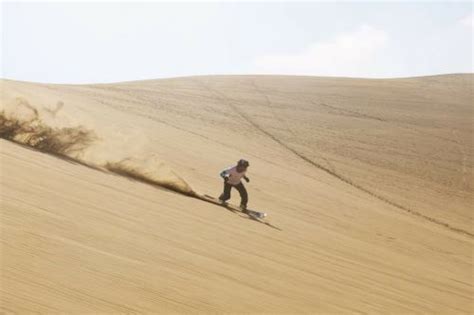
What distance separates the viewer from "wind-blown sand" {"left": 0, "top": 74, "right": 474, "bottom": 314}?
477cm

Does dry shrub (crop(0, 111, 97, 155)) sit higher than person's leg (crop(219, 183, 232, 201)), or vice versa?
dry shrub (crop(0, 111, 97, 155))

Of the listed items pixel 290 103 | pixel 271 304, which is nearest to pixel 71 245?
pixel 271 304

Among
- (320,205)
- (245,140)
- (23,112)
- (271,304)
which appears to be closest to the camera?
(271,304)

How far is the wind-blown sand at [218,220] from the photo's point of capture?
188 inches

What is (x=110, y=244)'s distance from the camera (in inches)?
213

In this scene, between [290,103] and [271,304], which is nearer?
[271,304]

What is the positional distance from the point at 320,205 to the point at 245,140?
8.63 meters

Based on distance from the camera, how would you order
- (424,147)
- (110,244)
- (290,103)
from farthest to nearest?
(290,103) → (424,147) → (110,244)

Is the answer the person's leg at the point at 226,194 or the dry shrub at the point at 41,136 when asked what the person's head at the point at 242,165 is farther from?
the dry shrub at the point at 41,136

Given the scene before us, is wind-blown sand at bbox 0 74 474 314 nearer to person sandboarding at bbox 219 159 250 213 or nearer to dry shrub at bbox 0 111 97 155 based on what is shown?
dry shrub at bbox 0 111 97 155

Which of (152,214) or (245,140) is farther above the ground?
(245,140)

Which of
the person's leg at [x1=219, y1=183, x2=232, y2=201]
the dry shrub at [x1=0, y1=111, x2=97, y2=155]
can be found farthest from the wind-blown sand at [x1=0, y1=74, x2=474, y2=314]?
the person's leg at [x1=219, y1=183, x2=232, y2=201]

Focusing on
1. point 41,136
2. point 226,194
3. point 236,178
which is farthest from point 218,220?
point 41,136

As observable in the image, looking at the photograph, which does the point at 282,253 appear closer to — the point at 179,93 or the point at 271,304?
the point at 271,304
